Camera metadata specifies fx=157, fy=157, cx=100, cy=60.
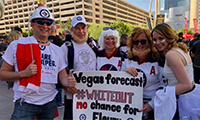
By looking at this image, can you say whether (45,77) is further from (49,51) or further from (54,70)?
(49,51)

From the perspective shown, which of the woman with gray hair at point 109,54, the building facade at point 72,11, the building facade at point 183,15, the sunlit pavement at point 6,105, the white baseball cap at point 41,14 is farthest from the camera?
the building facade at point 183,15

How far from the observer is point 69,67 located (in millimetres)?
2338

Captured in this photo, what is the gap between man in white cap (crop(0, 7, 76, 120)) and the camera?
1.64 meters

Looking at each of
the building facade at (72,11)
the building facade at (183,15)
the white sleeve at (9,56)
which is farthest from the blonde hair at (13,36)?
the building facade at (183,15)

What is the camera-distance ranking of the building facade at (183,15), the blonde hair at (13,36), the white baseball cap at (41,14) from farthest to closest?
1. the building facade at (183,15)
2. the blonde hair at (13,36)
3. the white baseball cap at (41,14)

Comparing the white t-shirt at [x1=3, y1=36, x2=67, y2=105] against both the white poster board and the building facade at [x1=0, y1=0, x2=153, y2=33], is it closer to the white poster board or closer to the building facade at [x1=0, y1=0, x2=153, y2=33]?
the white poster board

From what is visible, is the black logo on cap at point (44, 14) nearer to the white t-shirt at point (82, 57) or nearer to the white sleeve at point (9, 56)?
the white sleeve at point (9, 56)

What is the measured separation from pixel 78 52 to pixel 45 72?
72cm

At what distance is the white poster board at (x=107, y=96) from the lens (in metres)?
1.96

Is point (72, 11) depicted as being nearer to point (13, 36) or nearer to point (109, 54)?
point (13, 36)

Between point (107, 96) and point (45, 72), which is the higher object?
point (45, 72)

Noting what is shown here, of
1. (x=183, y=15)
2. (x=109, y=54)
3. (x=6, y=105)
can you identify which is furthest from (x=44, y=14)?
(x=183, y=15)

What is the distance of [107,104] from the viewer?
206 cm

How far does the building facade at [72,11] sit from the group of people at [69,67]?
69992mm
